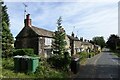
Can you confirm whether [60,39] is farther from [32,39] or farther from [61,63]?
[61,63]

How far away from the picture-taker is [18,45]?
46844mm

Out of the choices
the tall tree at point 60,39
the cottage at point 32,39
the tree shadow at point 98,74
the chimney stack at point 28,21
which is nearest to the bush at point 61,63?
the tree shadow at point 98,74

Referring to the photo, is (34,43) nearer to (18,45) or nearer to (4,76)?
(18,45)

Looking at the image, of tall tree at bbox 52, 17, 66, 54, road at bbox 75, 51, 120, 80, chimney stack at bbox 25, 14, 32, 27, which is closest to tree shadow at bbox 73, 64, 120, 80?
road at bbox 75, 51, 120, 80

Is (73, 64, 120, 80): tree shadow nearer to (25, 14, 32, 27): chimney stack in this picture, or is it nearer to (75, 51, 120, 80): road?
(75, 51, 120, 80): road

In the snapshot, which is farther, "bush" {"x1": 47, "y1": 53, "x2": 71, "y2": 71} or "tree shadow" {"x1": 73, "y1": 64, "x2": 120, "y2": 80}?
"bush" {"x1": 47, "y1": 53, "x2": 71, "y2": 71}

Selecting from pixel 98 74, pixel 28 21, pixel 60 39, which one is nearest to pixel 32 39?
pixel 28 21

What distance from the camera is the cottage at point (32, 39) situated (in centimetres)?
4428

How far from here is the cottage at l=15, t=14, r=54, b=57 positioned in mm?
44281

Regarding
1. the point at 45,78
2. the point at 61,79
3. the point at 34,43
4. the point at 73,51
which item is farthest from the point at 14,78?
the point at 73,51

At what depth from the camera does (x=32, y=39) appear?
4506cm

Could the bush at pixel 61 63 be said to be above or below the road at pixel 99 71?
above

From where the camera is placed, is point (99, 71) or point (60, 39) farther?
point (60, 39)

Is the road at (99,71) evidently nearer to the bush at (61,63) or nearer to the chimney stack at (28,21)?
the bush at (61,63)
